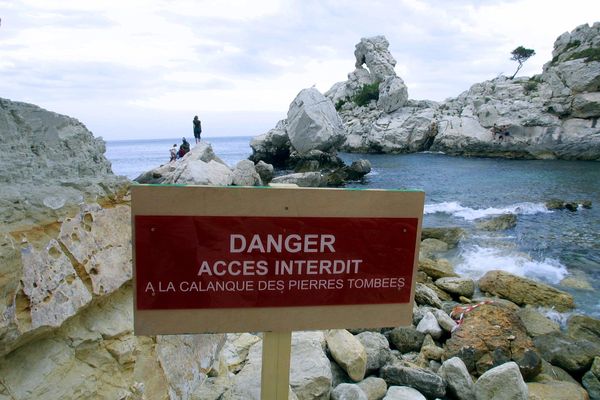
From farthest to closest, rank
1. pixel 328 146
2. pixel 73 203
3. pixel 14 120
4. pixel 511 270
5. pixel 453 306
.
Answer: pixel 328 146, pixel 511 270, pixel 453 306, pixel 14 120, pixel 73 203

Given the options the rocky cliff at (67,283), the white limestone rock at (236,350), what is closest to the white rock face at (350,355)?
the white limestone rock at (236,350)

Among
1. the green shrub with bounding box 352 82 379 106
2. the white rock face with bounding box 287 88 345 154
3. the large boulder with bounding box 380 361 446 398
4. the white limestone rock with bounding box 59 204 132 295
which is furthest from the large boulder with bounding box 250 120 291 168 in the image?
the white limestone rock with bounding box 59 204 132 295

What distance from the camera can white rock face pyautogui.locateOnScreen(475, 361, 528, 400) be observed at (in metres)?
3.69

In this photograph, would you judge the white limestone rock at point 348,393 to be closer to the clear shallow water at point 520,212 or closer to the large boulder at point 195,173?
the clear shallow water at point 520,212

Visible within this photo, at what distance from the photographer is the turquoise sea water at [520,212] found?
10.7m

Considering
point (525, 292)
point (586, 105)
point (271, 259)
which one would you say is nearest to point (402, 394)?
point (271, 259)

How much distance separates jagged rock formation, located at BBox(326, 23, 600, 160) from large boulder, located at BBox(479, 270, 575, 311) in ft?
131

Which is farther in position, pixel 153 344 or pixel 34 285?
pixel 153 344

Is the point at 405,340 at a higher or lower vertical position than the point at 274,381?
lower

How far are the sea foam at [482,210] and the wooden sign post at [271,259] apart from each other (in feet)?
54.8

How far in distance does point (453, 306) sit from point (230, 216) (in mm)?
6543

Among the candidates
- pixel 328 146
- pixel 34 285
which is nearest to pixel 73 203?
pixel 34 285

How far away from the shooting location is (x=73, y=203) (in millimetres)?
2061

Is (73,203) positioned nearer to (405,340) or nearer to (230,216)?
(230,216)
